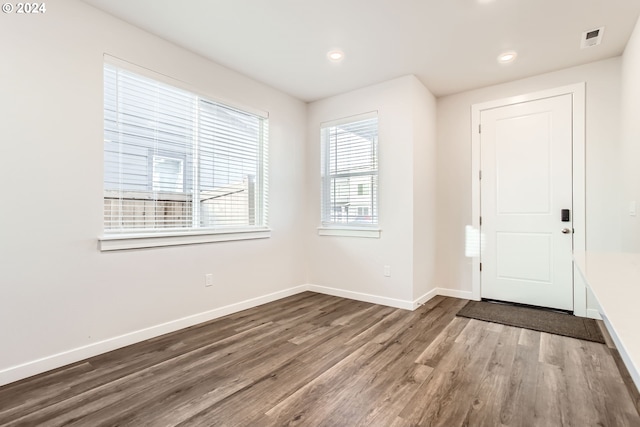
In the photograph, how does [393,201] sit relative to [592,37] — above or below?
below

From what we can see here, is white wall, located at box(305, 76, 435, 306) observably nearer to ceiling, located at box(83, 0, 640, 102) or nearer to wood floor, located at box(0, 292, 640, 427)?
ceiling, located at box(83, 0, 640, 102)

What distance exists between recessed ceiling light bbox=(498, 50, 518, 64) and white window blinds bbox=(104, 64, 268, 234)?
101 inches

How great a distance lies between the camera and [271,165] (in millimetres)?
3898

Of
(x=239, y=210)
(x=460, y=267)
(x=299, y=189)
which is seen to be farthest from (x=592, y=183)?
(x=239, y=210)

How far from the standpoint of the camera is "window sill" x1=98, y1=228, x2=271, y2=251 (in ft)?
8.05

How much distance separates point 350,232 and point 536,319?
6.95 ft

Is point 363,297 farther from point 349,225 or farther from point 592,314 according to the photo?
point 592,314

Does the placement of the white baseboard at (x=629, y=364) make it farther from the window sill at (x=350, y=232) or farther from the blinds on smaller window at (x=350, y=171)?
the blinds on smaller window at (x=350, y=171)

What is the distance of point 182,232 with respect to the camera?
9.71 feet

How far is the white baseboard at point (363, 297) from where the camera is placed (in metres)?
3.54

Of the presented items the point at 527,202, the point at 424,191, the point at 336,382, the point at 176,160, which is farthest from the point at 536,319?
the point at 176,160

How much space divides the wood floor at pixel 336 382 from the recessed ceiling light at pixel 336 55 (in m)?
2.61

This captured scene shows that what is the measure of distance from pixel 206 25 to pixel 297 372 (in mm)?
2761

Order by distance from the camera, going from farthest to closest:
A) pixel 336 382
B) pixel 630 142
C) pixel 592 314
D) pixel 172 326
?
pixel 592 314 < pixel 172 326 < pixel 630 142 < pixel 336 382
